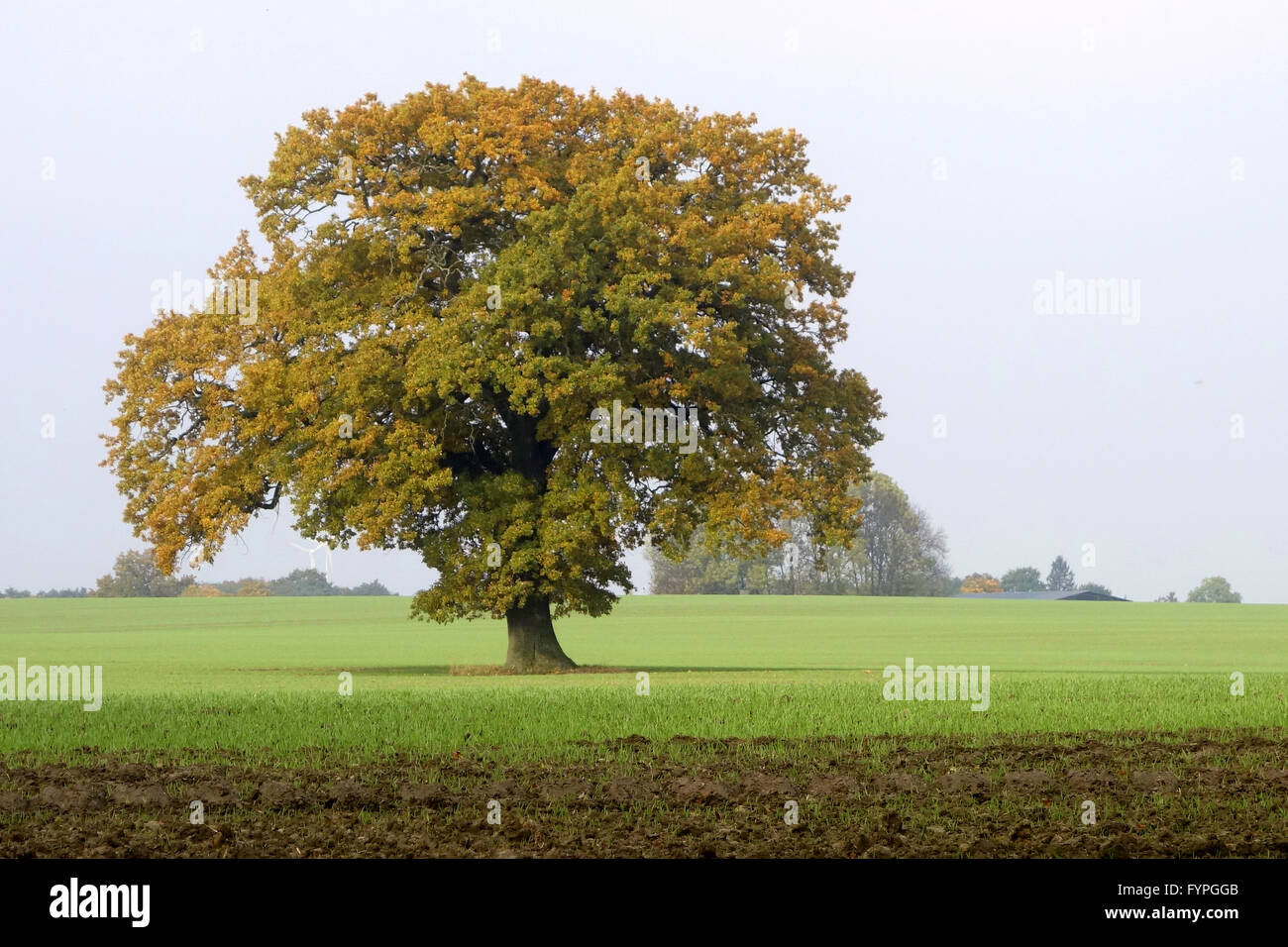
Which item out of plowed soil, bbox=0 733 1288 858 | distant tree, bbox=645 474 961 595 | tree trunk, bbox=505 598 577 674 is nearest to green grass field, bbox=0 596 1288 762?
tree trunk, bbox=505 598 577 674

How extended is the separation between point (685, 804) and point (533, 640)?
24693mm

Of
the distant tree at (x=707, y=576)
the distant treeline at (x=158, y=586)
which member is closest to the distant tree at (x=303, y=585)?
the distant treeline at (x=158, y=586)

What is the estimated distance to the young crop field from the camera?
11.8 m

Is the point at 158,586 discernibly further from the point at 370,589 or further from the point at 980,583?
the point at 980,583

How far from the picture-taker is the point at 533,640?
124ft

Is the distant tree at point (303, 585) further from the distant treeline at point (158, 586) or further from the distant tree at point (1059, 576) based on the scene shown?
the distant tree at point (1059, 576)

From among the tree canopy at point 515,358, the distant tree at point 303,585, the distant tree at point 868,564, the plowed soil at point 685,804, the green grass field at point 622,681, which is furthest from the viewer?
the distant tree at point 303,585

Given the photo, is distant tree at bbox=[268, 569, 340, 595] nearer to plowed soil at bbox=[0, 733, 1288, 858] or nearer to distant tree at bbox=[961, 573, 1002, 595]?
distant tree at bbox=[961, 573, 1002, 595]

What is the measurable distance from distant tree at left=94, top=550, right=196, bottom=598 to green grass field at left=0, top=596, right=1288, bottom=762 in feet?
143

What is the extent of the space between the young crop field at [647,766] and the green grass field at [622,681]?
14cm

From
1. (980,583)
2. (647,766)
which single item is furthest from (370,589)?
(647,766)

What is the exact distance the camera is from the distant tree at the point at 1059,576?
18600 cm

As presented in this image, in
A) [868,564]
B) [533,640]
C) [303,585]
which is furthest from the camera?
[303,585]
